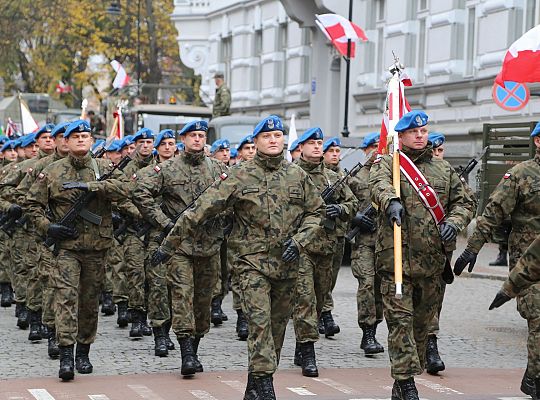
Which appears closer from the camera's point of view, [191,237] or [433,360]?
[191,237]

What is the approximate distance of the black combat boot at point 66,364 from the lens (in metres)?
10.3

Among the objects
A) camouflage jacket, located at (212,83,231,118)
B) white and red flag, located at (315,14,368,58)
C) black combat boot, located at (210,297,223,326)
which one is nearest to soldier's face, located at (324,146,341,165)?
black combat boot, located at (210,297,223,326)

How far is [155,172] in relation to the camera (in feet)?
38.0

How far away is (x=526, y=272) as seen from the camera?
686 centimetres

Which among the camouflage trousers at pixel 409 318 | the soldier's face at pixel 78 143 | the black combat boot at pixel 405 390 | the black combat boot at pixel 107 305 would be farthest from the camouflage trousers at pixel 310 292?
the black combat boot at pixel 107 305

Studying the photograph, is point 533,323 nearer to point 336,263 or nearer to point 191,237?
point 191,237

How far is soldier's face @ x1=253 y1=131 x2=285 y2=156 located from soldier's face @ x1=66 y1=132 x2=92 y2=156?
2.16 m

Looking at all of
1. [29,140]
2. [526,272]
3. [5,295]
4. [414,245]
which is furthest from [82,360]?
[5,295]

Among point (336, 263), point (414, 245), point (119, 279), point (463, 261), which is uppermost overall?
point (414, 245)

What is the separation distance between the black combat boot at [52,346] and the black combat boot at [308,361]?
2269 mm

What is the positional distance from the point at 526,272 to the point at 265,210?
2721mm

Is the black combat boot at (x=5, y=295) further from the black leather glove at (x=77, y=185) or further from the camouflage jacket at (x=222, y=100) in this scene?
the camouflage jacket at (x=222, y=100)

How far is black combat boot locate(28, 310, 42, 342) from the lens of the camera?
12.8 meters

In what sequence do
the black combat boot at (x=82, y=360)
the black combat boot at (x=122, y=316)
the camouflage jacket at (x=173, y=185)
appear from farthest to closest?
the black combat boot at (x=122, y=316) → the camouflage jacket at (x=173, y=185) → the black combat boot at (x=82, y=360)
